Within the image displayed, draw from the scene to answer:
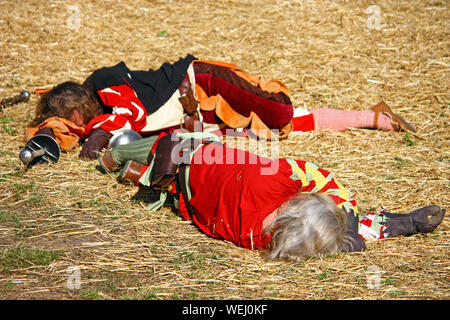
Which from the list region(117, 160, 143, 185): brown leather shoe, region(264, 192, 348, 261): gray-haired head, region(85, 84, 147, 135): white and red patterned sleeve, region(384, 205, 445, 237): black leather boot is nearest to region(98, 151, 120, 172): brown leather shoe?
region(117, 160, 143, 185): brown leather shoe

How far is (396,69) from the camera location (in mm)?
6129

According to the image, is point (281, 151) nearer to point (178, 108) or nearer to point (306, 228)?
point (178, 108)

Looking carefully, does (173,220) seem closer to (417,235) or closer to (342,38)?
(417,235)

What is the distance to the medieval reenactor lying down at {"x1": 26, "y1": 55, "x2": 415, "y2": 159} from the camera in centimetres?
479

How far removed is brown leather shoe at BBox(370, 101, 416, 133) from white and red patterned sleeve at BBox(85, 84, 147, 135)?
2273mm

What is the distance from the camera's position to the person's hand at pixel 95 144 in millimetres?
4625

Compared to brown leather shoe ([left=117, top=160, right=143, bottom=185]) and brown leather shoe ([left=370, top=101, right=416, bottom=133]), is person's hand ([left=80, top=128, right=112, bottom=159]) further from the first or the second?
brown leather shoe ([left=370, top=101, right=416, bottom=133])

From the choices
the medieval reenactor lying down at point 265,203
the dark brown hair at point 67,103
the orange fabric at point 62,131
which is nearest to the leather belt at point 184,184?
the medieval reenactor lying down at point 265,203

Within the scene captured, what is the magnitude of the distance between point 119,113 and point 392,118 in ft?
8.62

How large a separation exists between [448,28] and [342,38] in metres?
1.44

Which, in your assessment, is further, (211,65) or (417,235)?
(211,65)
